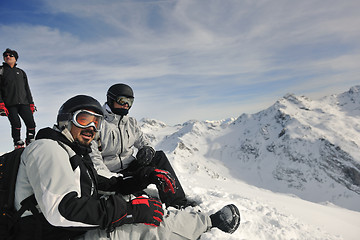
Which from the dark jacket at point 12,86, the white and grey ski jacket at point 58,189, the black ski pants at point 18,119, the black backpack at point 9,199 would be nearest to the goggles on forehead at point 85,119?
the white and grey ski jacket at point 58,189

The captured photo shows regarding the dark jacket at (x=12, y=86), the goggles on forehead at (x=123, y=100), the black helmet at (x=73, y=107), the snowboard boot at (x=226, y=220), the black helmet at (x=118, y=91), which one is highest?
the dark jacket at (x=12, y=86)

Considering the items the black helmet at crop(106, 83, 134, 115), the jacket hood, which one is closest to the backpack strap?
the jacket hood

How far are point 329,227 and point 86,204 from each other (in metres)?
6.12

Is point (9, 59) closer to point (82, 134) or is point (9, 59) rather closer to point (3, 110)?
point (3, 110)

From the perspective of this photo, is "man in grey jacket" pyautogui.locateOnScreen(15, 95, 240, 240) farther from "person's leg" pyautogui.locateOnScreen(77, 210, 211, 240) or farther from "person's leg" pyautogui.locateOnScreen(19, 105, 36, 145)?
"person's leg" pyautogui.locateOnScreen(19, 105, 36, 145)

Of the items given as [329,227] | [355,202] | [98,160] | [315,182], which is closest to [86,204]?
[98,160]

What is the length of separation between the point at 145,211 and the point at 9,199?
1467 mm

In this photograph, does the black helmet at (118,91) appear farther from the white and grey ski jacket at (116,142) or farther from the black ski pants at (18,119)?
the black ski pants at (18,119)

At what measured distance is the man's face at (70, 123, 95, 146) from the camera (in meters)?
3.01

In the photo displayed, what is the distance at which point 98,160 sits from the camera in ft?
15.7

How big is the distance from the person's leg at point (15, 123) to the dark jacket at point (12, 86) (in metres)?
0.23

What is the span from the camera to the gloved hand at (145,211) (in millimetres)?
2799

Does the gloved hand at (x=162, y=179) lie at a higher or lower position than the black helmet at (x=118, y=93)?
lower

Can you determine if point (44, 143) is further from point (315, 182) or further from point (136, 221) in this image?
point (315, 182)
